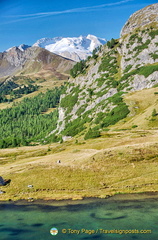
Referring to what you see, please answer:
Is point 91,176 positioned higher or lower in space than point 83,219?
higher

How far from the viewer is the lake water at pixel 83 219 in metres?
33.3

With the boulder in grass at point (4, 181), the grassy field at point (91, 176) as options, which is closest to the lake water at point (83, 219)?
the grassy field at point (91, 176)

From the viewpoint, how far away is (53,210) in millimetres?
44219

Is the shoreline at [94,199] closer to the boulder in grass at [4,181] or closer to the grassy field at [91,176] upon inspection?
the grassy field at [91,176]

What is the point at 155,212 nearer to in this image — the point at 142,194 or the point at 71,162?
the point at 142,194

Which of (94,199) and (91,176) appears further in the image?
(91,176)

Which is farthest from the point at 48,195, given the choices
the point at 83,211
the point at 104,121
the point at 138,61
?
the point at 138,61

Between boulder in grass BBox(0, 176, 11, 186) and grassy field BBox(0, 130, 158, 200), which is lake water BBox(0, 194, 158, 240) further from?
boulder in grass BBox(0, 176, 11, 186)

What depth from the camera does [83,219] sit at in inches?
1505

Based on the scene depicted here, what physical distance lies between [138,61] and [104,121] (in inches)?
3335

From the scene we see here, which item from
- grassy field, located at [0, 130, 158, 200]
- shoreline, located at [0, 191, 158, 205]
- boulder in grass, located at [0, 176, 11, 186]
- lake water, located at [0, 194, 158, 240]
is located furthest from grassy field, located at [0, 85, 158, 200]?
lake water, located at [0, 194, 158, 240]

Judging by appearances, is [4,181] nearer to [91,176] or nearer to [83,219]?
[91,176]

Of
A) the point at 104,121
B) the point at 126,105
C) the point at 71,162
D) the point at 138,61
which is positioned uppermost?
the point at 138,61

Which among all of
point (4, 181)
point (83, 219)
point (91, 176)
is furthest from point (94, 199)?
point (4, 181)
